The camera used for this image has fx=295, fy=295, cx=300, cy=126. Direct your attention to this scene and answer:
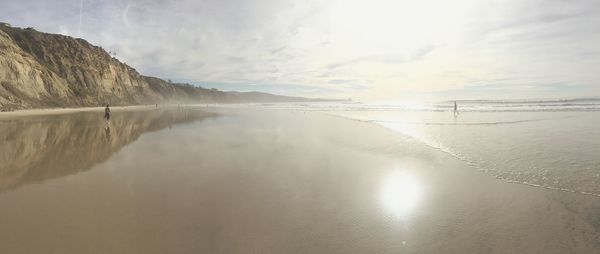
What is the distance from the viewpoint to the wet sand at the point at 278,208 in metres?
4.44

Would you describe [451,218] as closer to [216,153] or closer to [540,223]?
[540,223]

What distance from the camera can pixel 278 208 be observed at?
5953 mm

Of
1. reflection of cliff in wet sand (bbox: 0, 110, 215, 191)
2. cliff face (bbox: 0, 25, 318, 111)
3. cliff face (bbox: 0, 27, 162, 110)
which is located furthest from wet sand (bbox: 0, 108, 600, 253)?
cliff face (bbox: 0, 27, 162, 110)

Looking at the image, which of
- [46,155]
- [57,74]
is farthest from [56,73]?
[46,155]

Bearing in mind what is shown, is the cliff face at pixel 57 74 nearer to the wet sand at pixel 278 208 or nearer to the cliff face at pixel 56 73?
the cliff face at pixel 56 73

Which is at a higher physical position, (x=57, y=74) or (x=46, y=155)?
(x=57, y=74)

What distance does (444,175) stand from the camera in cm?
A: 857

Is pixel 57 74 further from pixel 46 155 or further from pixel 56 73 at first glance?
pixel 46 155

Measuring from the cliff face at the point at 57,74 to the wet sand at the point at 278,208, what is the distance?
145 ft

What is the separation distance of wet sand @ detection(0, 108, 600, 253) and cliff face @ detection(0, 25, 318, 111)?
44.3m

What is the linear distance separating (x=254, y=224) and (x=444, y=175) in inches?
239

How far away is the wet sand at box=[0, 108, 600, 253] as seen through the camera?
4438mm

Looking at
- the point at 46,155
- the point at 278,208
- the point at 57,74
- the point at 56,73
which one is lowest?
the point at 278,208

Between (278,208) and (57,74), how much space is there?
73.7 metres
